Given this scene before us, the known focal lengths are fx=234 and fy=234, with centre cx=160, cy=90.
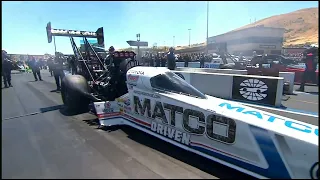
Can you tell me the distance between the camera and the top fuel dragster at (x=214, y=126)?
2660mm

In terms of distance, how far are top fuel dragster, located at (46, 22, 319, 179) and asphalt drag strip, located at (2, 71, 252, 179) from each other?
0.19m

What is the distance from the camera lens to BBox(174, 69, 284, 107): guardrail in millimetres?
7703

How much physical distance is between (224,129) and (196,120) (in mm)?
489

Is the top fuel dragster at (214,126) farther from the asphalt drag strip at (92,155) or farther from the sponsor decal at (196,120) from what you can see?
the asphalt drag strip at (92,155)

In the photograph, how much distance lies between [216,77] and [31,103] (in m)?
6.77

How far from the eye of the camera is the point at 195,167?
3305 millimetres

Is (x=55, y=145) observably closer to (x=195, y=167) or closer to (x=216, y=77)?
(x=195, y=167)

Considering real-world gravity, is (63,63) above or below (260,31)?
below

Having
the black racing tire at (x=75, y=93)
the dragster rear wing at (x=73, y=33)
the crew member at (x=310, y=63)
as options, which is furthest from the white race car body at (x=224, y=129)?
the crew member at (x=310, y=63)

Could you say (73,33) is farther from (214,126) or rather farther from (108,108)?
(214,126)

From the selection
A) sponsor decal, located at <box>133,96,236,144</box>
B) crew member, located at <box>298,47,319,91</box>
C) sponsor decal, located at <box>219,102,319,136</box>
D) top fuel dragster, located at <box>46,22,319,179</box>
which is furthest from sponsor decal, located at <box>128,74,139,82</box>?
crew member, located at <box>298,47,319,91</box>

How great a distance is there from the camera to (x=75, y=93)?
6375mm

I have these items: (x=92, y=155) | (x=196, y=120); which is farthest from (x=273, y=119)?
(x=92, y=155)

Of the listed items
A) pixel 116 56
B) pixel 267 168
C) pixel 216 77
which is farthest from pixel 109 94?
pixel 216 77
